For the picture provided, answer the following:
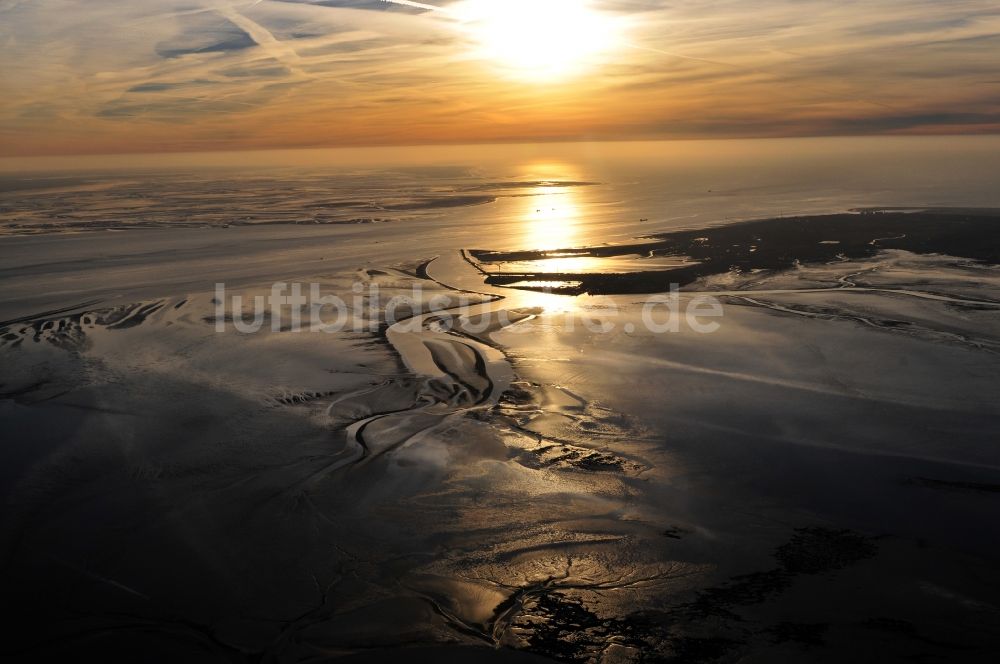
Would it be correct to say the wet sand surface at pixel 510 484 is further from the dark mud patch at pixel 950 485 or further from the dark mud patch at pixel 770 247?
the dark mud patch at pixel 770 247

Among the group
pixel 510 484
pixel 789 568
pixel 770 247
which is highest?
pixel 770 247

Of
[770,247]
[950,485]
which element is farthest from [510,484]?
[770,247]

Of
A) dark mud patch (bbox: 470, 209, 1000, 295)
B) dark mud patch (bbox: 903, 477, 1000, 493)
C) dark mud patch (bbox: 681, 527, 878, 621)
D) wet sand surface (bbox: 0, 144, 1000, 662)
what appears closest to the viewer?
wet sand surface (bbox: 0, 144, 1000, 662)

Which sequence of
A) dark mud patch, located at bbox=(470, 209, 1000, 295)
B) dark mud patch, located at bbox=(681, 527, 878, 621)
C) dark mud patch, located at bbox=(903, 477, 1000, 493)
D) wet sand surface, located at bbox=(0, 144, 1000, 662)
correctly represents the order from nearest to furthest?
wet sand surface, located at bbox=(0, 144, 1000, 662), dark mud patch, located at bbox=(681, 527, 878, 621), dark mud patch, located at bbox=(903, 477, 1000, 493), dark mud patch, located at bbox=(470, 209, 1000, 295)

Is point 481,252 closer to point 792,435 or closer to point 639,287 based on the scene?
point 639,287

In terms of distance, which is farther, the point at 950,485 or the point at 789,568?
the point at 950,485

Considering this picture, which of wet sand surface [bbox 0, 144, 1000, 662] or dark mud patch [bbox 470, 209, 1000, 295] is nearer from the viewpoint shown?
wet sand surface [bbox 0, 144, 1000, 662]

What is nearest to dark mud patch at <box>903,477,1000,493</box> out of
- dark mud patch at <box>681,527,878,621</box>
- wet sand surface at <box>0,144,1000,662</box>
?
wet sand surface at <box>0,144,1000,662</box>

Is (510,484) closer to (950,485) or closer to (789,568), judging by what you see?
(789,568)

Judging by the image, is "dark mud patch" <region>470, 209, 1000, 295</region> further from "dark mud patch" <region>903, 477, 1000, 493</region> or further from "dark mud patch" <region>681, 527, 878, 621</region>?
"dark mud patch" <region>681, 527, 878, 621</region>
